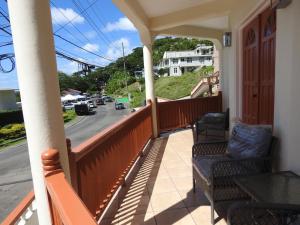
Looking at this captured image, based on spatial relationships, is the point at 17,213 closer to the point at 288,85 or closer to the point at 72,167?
the point at 72,167

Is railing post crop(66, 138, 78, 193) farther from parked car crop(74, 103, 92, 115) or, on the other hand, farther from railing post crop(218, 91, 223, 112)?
parked car crop(74, 103, 92, 115)

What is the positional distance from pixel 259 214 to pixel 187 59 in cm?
5549

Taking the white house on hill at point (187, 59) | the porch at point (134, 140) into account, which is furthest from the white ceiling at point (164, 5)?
the white house on hill at point (187, 59)

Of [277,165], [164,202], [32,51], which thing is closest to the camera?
[32,51]

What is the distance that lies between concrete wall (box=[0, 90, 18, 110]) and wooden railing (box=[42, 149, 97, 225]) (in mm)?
29047

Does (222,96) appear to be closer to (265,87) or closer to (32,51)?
(265,87)

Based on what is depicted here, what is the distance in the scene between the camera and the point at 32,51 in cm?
129

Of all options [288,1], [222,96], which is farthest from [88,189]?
[222,96]

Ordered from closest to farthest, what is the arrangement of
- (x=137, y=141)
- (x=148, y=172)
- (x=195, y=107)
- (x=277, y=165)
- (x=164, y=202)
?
(x=277, y=165)
(x=164, y=202)
(x=148, y=172)
(x=137, y=141)
(x=195, y=107)

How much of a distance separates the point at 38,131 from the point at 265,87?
286cm

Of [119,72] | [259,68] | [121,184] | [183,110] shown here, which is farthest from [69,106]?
[259,68]

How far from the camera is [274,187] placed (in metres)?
1.94

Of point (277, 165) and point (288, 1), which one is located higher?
point (288, 1)

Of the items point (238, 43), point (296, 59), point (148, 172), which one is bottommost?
point (148, 172)
